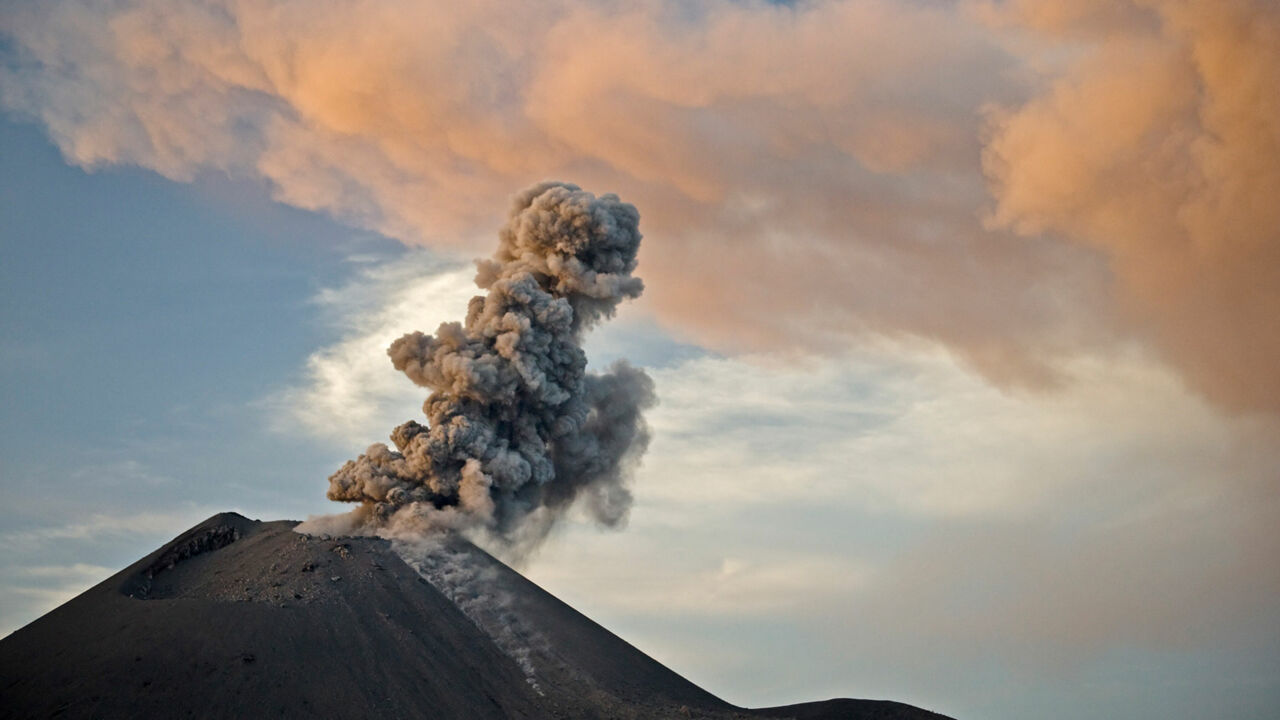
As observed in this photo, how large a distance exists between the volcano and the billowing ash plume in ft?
14.9

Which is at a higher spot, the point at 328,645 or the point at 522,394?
the point at 522,394

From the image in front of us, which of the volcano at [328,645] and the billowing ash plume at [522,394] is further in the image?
the billowing ash plume at [522,394]

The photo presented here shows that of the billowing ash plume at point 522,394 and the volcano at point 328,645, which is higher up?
the billowing ash plume at point 522,394

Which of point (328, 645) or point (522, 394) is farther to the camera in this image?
point (522, 394)

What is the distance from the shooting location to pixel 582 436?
258ft

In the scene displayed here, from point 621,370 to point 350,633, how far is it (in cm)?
3271

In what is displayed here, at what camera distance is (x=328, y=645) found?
174 feet

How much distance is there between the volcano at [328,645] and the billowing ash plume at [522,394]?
454cm

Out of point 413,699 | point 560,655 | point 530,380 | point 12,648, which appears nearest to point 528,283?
point 530,380

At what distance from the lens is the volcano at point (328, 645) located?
47.7 metres

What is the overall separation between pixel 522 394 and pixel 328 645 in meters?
23.9

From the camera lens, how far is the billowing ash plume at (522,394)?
69375 millimetres

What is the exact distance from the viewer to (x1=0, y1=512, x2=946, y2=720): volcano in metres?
47.7

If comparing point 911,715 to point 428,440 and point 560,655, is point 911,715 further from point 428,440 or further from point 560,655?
point 428,440
